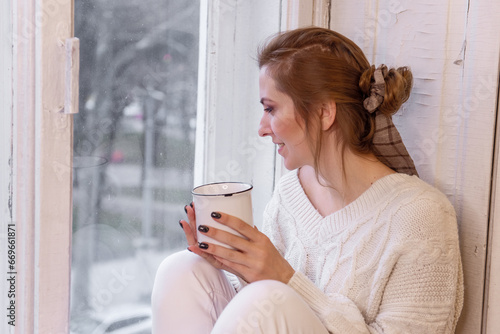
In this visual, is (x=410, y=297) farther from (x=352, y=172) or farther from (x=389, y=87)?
(x=389, y=87)

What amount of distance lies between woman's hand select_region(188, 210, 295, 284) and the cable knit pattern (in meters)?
0.05

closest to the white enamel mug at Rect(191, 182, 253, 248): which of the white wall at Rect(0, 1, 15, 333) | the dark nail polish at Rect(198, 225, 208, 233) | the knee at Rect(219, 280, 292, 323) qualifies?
the dark nail polish at Rect(198, 225, 208, 233)

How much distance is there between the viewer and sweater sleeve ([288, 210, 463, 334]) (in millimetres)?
1040

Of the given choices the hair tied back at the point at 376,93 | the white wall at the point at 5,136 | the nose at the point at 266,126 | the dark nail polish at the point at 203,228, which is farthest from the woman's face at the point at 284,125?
the white wall at the point at 5,136

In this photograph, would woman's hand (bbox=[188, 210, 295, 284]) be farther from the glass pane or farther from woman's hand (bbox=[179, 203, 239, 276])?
the glass pane

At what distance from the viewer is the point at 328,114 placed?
117cm


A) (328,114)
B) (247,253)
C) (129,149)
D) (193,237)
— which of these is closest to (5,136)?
(129,149)

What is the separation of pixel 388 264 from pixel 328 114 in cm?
33

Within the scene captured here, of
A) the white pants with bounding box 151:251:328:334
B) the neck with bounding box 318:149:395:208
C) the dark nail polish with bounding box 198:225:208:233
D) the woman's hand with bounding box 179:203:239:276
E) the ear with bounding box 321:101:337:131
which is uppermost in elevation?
the ear with bounding box 321:101:337:131

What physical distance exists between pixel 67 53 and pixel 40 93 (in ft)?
0.32

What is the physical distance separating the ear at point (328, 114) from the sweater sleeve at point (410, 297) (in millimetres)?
295

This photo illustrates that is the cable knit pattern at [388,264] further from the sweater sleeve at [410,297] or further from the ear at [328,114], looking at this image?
the ear at [328,114]

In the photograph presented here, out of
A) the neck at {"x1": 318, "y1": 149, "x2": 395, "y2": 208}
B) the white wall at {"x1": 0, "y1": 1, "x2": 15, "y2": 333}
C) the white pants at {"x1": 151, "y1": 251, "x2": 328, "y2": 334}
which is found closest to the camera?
the white pants at {"x1": 151, "y1": 251, "x2": 328, "y2": 334}

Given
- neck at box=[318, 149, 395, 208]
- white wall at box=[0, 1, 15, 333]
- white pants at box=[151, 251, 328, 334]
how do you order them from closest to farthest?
white pants at box=[151, 251, 328, 334]
white wall at box=[0, 1, 15, 333]
neck at box=[318, 149, 395, 208]
